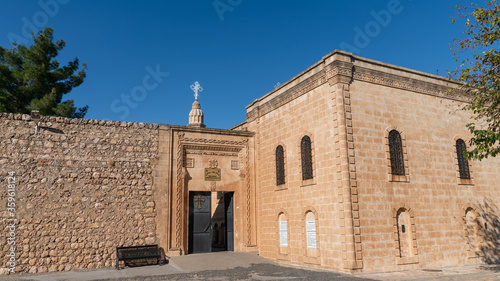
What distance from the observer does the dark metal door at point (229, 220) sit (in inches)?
543

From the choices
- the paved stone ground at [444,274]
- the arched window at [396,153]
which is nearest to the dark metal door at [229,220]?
the paved stone ground at [444,274]

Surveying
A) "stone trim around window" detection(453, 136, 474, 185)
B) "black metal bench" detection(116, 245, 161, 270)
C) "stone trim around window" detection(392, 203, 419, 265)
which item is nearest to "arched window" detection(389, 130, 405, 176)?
"stone trim around window" detection(392, 203, 419, 265)

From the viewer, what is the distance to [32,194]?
10.6 m

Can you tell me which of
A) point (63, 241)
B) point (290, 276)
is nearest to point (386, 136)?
point (290, 276)

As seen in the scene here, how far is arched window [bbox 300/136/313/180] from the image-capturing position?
1146cm

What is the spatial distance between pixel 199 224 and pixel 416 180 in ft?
25.4

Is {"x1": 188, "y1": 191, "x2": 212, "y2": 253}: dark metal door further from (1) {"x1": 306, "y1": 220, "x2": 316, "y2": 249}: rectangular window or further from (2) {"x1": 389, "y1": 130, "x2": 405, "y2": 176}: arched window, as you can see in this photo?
(2) {"x1": 389, "y1": 130, "x2": 405, "y2": 176}: arched window

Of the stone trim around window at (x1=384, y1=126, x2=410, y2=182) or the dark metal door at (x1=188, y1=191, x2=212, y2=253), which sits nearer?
the stone trim around window at (x1=384, y1=126, x2=410, y2=182)

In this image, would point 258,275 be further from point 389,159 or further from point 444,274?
point 389,159

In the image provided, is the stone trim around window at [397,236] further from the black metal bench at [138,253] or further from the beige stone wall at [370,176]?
the black metal bench at [138,253]

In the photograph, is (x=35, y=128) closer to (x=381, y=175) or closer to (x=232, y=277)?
(x=232, y=277)

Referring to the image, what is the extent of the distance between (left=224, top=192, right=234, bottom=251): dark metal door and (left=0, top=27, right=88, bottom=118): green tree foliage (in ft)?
32.9

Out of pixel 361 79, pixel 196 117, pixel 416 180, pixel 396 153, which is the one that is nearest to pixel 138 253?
pixel 396 153

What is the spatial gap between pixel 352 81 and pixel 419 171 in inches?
146
